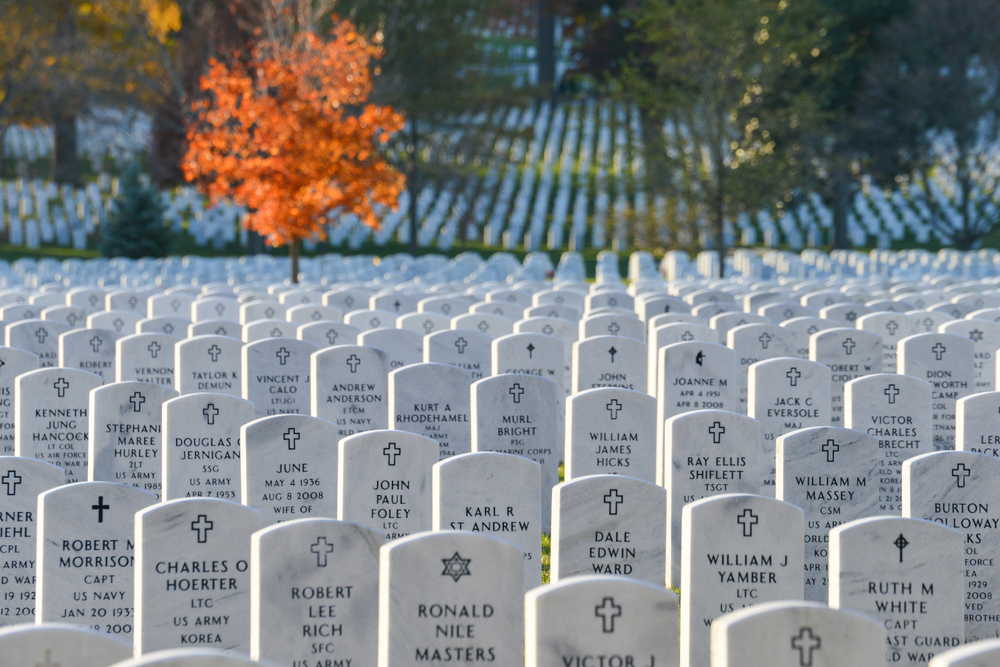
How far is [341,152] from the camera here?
14594mm

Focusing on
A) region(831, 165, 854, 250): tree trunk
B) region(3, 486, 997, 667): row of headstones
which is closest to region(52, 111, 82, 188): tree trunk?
region(831, 165, 854, 250): tree trunk

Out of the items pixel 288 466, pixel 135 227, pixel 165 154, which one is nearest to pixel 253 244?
pixel 135 227

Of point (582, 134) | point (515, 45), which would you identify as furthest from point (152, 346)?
point (515, 45)

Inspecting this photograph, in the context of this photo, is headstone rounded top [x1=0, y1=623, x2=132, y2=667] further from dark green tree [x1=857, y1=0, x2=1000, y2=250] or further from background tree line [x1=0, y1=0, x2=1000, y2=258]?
dark green tree [x1=857, y1=0, x2=1000, y2=250]

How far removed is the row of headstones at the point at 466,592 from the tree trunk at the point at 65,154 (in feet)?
123

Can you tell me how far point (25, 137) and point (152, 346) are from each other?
50387 millimetres

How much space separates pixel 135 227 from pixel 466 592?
2629 centimetres

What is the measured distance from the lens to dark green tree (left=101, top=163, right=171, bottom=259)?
2748 cm

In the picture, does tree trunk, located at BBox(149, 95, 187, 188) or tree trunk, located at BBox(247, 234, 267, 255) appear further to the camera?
tree trunk, located at BBox(149, 95, 187, 188)

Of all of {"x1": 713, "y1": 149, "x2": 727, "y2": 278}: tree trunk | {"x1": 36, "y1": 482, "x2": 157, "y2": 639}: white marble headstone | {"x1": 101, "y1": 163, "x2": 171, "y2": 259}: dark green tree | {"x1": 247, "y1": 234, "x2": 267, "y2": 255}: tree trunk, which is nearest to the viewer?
{"x1": 36, "y1": 482, "x2": 157, "y2": 639}: white marble headstone

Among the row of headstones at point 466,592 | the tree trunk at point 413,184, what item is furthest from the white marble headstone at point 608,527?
the tree trunk at point 413,184

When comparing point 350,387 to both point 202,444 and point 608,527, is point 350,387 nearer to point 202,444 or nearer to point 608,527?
point 202,444

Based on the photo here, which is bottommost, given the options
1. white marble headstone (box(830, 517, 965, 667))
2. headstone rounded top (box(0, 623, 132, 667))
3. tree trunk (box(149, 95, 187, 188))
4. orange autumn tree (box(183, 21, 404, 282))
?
white marble headstone (box(830, 517, 965, 667))

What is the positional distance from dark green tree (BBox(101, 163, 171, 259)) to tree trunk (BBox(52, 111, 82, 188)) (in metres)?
11.1
